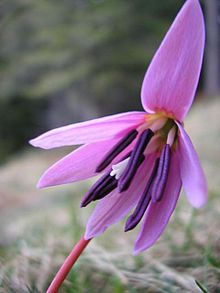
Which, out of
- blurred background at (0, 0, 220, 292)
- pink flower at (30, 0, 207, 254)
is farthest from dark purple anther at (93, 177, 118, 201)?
blurred background at (0, 0, 220, 292)

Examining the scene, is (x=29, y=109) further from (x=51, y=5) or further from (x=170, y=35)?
(x=170, y=35)

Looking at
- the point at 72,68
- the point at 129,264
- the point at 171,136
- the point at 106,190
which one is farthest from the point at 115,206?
the point at 72,68

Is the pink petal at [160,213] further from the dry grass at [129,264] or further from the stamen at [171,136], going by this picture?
the dry grass at [129,264]

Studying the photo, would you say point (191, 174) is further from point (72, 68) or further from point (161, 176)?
point (72, 68)

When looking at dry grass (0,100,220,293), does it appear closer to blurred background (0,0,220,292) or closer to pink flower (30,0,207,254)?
pink flower (30,0,207,254)

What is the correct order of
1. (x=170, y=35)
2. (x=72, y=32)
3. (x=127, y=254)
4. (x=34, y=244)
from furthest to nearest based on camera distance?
(x=72, y=32)
(x=34, y=244)
(x=127, y=254)
(x=170, y=35)

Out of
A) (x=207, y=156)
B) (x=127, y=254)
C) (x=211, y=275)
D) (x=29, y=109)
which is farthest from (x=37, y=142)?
(x=29, y=109)

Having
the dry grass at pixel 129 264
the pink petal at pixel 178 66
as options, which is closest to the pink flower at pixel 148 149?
the pink petal at pixel 178 66

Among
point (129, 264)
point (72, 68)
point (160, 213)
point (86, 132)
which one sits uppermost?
point (72, 68)
